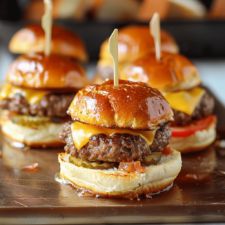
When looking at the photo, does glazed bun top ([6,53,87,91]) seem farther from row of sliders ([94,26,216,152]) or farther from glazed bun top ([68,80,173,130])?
glazed bun top ([68,80,173,130])

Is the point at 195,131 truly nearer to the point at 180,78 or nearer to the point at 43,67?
the point at 180,78

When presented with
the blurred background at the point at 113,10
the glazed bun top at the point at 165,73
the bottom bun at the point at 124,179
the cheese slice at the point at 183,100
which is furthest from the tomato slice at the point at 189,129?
the blurred background at the point at 113,10

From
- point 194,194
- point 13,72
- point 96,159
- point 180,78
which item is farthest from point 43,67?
point 194,194

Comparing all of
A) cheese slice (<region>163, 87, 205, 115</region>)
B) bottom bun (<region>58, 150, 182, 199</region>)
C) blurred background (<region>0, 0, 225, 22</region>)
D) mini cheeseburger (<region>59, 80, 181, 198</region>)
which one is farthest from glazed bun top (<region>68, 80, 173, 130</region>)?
blurred background (<region>0, 0, 225, 22</region>)

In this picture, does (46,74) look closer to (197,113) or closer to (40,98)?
(40,98)

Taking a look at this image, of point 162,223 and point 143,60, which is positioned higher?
point 143,60

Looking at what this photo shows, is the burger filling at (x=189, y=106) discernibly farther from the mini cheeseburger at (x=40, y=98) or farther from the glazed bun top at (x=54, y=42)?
the glazed bun top at (x=54, y=42)
